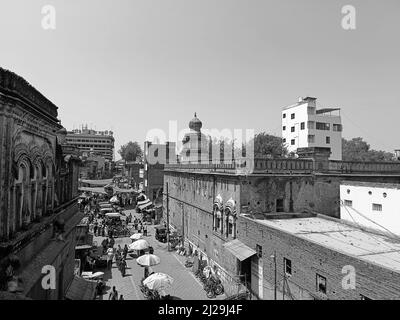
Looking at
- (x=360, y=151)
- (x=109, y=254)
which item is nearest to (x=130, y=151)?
(x=360, y=151)

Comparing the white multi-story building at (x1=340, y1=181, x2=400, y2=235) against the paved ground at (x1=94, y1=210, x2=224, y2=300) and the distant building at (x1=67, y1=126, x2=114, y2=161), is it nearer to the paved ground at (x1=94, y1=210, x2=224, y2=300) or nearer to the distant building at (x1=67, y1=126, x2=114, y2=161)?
the paved ground at (x1=94, y1=210, x2=224, y2=300)

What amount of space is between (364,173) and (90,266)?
20.5 meters

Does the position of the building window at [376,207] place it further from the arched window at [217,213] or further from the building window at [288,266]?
the arched window at [217,213]

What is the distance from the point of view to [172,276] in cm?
2131

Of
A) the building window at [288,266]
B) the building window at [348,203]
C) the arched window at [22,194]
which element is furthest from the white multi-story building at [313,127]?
the arched window at [22,194]

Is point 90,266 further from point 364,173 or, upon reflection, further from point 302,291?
point 364,173

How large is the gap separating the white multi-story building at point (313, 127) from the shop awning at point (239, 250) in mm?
27022

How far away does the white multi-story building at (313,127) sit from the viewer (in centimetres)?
4281

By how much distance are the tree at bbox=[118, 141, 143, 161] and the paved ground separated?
83.1 meters

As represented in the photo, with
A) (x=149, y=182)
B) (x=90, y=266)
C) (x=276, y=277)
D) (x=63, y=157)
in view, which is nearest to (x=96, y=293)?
(x=90, y=266)

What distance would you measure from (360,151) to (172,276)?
1972 inches

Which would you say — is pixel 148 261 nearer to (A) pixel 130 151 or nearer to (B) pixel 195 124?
(B) pixel 195 124

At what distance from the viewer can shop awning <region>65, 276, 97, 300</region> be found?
14483 millimetres

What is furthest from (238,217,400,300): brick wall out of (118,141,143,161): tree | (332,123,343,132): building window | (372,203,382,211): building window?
(118,141,143,161): tree
